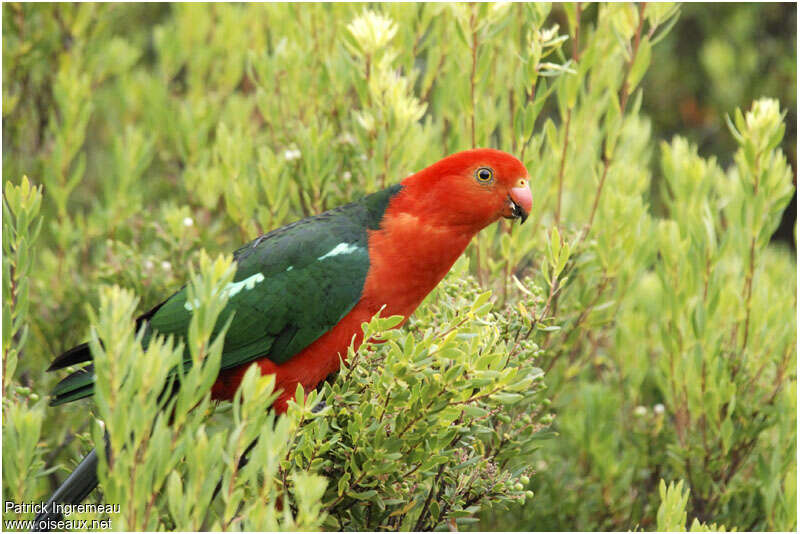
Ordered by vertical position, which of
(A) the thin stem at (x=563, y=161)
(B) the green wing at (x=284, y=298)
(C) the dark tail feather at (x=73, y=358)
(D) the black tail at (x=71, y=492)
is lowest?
(D) the black tail at (x=71, y=492)

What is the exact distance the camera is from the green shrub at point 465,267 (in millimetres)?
2289

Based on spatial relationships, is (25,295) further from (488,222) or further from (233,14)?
(233,14)

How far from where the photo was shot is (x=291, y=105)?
380cm

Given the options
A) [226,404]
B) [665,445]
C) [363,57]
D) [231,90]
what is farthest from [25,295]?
[665,445]

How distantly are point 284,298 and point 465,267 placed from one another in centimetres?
63

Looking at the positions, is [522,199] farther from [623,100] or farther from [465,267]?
[623,100]

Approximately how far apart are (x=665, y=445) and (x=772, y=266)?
1.51 m

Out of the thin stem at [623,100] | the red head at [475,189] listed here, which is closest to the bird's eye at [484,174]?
the red head at [475,189]

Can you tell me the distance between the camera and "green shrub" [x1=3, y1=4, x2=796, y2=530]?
7.51ft

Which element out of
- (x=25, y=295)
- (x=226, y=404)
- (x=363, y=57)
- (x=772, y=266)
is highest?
(x=363, y=57)

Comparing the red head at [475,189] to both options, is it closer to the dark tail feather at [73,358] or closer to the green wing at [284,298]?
the green wing at [284,298]

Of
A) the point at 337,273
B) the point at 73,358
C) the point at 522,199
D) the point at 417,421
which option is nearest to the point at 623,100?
the point at 522,199

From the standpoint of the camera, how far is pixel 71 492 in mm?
2590

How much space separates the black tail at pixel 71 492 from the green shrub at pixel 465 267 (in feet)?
0.21
